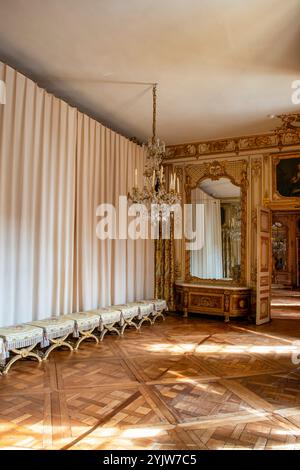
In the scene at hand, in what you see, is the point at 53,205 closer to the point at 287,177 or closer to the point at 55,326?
the point at 55,326

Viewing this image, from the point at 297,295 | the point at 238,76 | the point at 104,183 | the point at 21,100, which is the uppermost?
the point at 238,76

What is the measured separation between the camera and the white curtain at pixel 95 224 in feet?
18.2

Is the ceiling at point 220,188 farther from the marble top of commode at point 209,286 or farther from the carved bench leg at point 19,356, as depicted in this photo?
the carved bench leg at point 19,356

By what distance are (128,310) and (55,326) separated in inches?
64.2

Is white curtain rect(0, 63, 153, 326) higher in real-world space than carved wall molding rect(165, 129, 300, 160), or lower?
lower

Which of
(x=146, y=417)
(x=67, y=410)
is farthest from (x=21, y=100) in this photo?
(x=146, y=417)

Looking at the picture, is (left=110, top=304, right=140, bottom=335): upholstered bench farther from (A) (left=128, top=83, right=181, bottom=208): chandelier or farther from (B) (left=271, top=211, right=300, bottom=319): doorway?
(B) (left=271, top=211, right=300, bottom=319): doorway

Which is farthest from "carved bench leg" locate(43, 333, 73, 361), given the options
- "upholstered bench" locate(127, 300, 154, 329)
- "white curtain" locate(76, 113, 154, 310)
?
"upholstered bench" locate(127, 300, 154, 329)

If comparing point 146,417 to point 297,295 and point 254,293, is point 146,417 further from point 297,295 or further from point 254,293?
point 297,295

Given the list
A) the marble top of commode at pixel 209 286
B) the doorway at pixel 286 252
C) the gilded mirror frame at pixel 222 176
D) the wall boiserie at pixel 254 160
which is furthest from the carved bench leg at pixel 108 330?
the doorway at pixel 286 252

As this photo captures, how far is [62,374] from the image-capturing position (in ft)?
11.9

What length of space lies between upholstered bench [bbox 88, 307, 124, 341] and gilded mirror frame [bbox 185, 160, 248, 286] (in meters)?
2.53

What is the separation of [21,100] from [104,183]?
2.08m

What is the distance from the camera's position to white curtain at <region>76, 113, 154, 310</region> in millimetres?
5539
